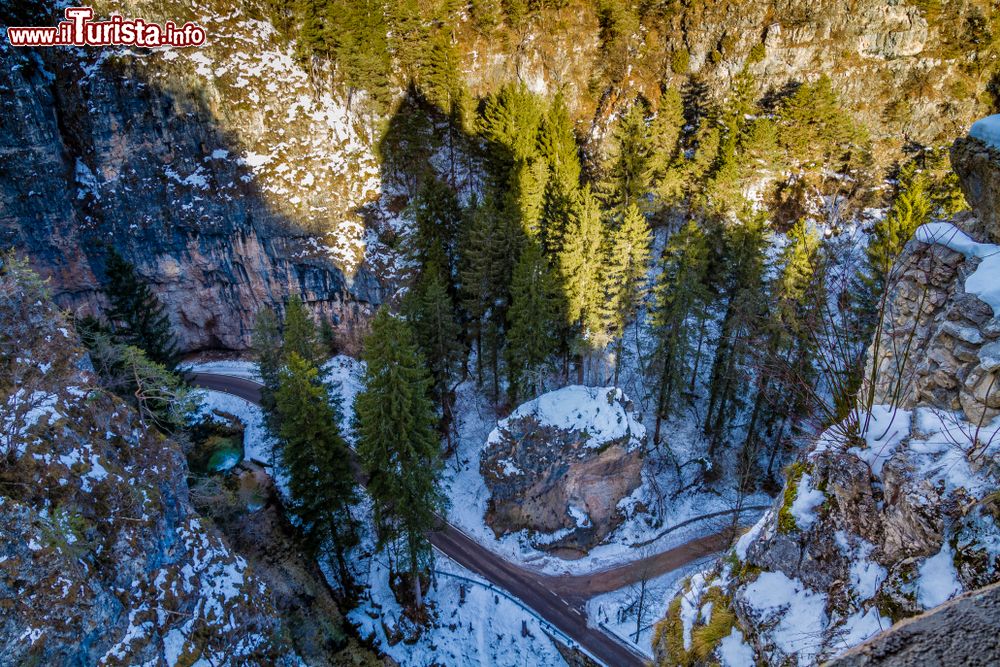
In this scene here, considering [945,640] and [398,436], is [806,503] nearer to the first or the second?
[945,640]

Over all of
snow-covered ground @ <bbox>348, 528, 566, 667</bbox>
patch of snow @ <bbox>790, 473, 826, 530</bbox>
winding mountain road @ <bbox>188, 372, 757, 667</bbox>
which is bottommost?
snow-covered ground @ <bbox>348, 528, 566, 667</bbox>

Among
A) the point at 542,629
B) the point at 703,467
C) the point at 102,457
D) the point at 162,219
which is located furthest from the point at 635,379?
the point at 162,219

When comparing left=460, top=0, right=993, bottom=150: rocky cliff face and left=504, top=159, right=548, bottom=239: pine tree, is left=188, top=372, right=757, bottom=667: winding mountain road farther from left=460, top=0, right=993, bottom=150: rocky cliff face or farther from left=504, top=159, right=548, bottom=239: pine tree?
left=460, top=0, right=993, bottom=150: rocky cliff face

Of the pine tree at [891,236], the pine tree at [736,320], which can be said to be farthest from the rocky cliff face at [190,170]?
the pine tree at [891,236]

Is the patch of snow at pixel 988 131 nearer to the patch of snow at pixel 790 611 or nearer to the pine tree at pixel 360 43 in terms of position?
the patch of snow at pixel 790 611

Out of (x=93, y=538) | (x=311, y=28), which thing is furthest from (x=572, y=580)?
(x=311, y=28)

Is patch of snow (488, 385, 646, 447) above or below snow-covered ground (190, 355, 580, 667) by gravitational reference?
above

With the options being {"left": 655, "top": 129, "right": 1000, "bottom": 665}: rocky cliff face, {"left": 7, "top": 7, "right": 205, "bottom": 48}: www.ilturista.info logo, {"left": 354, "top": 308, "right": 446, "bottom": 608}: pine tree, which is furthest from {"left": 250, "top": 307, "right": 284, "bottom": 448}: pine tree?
{"left": 655, "top": 129, "right": 1000, "bottom": 665}: rocky cliff face
